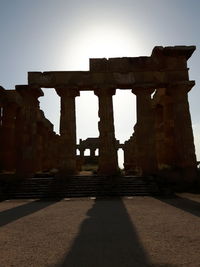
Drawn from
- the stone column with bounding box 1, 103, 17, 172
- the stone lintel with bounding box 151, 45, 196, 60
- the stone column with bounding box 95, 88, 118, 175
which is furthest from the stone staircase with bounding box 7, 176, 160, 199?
the stone lintel with bounding box 151, 45, 196, 60

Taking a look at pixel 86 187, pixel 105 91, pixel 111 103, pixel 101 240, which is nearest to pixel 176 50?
pixel 105 91

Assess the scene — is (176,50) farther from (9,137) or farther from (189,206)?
(9,137)

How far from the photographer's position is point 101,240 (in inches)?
236

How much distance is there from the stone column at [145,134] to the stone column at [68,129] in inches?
187

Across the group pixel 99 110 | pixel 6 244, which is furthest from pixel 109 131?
pixel 6 244

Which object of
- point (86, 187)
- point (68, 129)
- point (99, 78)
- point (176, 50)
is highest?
point (176, 50)

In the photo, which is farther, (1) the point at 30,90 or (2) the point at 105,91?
(1) the point at 30,90

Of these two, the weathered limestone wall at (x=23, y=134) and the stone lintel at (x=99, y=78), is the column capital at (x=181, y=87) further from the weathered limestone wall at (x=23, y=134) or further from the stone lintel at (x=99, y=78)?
the weathered limestone wall at (x=23, y=134)

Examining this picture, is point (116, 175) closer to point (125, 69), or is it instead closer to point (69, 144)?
point (69, 144)

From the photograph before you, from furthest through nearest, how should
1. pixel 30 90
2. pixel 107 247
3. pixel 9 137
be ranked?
1. pixel 9 137
2. pixel 30 90
3. pixel 107 247

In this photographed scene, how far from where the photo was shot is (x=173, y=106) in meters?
23.2

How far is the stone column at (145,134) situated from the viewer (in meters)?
22.1

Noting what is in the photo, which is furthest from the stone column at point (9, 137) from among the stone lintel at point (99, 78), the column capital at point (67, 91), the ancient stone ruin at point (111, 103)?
the column capital at point (67, 91)

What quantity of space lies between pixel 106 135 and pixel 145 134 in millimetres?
2925
